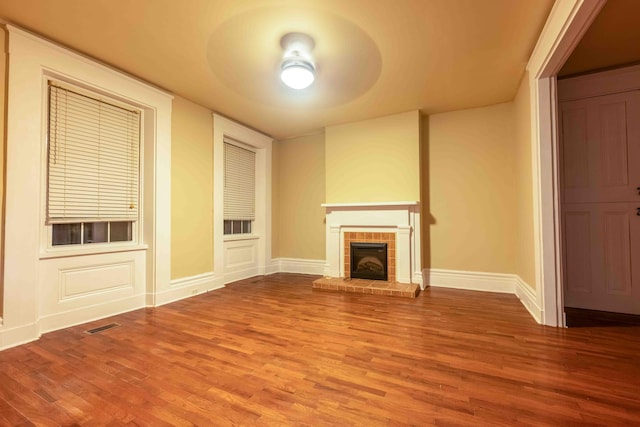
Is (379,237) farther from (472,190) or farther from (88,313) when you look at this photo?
(88,313)

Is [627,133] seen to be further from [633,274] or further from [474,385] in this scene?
[474,385]

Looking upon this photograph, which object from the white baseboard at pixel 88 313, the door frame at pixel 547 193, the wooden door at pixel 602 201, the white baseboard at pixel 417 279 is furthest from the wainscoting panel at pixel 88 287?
the wooden door at pixel 602 201

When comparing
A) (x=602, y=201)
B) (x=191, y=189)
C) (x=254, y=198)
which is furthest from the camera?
(x=254, y=198)

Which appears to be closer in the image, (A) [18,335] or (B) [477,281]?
(A) [18,335]

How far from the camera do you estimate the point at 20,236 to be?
233 cm

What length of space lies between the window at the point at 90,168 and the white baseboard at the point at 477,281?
4.09 meters

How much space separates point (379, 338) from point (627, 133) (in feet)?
11.1

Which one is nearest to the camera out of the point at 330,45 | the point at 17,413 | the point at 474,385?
the point at 17,413

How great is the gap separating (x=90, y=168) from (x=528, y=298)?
491 cm

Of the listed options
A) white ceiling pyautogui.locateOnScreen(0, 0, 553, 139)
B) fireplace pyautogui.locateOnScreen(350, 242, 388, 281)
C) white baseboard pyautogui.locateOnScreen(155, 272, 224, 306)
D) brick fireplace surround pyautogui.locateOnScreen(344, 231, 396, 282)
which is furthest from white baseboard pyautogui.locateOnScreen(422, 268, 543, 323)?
white baseboard pyautogui.locateOnScreen(155, 272, 224, 306)

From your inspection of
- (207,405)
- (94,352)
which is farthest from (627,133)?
(94,352)

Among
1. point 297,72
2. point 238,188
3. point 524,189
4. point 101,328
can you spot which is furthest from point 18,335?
point 524,189

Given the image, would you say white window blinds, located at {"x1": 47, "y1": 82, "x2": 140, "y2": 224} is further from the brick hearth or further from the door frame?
the door frame

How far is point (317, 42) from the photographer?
2.59m
